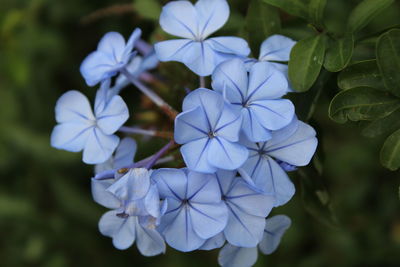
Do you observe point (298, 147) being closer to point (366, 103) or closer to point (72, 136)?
point (366, 103)

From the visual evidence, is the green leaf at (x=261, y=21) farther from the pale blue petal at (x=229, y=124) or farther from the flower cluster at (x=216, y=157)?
the pale blue petal at (x=229, y=124)

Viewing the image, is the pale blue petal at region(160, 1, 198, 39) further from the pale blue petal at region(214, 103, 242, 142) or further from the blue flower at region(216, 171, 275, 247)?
the blue flower at region(216, 171, 275, 247)

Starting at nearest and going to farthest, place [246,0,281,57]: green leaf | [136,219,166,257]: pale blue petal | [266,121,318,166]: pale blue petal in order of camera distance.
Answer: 1. [266,121,318,166]: pale blue petal
2. [136,219,166,257]: pale blue petal
3. [246,0,281,57]: green leaf

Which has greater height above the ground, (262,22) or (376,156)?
(262,22)

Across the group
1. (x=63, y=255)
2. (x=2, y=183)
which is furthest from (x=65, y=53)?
(x=63, y=255)

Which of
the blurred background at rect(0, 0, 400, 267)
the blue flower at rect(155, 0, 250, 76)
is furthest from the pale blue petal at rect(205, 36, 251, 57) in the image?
the blurred background at rect(0, 0, 400, 267)

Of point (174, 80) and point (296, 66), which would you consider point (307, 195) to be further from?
point (174, 80)

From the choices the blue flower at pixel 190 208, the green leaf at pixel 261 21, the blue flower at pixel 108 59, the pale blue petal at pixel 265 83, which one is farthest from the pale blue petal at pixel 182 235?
the green leaf at pixel 261 21
